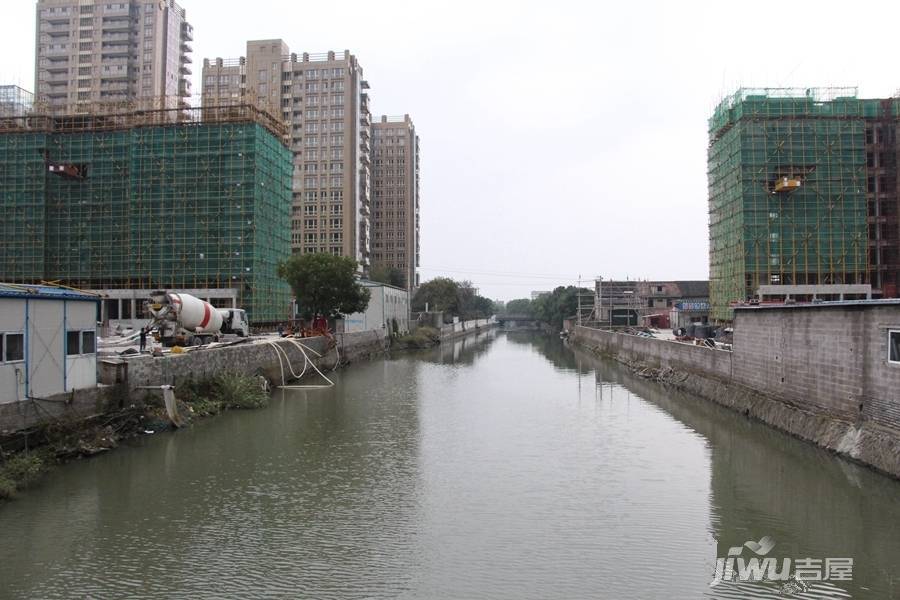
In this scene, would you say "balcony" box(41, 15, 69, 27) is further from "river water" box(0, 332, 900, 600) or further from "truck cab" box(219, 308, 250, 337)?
"river water" box(0, 332, 900, 600)

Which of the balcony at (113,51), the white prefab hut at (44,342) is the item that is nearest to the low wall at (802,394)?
the white prefab hut at (44,342)

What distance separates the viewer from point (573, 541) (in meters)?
13.0

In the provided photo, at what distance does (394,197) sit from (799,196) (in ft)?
307

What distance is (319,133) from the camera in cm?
10150

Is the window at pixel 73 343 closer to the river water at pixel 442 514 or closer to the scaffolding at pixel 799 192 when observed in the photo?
the river water at pixel 442 514

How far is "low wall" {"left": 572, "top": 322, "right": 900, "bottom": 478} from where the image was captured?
1753cm

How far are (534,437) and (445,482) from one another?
7122mm

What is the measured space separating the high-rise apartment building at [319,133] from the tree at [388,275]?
20.8 feet

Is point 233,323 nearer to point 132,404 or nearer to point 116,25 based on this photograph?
point 132,404

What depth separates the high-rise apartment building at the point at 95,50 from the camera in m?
109

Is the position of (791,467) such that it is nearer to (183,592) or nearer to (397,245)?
(183,592)

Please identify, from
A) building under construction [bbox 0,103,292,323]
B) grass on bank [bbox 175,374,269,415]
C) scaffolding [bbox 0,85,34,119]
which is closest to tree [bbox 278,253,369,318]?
building under construction [bbox 0,103,292,323]

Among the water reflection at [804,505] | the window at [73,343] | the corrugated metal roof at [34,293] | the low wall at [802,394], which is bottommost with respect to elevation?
the water reflection at [804,505]

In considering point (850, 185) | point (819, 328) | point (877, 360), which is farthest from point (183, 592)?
point (850, 185)
